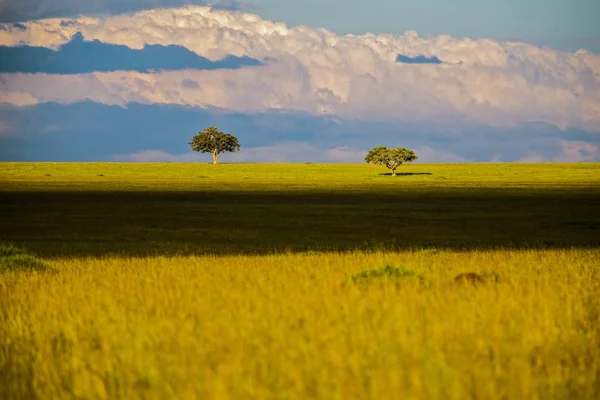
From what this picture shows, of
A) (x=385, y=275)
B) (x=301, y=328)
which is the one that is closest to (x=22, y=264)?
(x=385, y=275)

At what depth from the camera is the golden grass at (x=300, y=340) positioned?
25.9 ft

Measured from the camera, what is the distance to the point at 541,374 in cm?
866

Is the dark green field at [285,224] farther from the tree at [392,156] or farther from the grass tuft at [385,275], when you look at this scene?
the tree at [392,156]

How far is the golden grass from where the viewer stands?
789 cm

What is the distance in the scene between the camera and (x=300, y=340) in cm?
923

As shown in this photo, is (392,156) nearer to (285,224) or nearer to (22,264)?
(285,224)

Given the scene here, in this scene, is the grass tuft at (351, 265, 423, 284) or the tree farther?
the tree

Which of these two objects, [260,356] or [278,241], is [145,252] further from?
[260,356]

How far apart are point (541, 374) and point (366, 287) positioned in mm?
6963

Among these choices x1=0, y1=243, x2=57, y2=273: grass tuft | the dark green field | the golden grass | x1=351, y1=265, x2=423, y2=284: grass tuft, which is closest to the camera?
the golden grass

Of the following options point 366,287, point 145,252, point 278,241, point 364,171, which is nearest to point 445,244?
point 278,241

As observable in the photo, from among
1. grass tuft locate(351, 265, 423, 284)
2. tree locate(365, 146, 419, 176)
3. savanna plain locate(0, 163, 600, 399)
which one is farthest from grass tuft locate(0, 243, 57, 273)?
tree locate(365, 146, 419, 176)

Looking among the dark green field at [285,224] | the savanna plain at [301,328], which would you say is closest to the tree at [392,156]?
the dark green field at [285,224]

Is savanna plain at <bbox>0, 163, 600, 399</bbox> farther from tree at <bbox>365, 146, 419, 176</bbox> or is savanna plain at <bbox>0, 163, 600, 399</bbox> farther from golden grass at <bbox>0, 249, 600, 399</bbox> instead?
tree at <bbox>365, 146, 419, 176</bbox>
